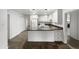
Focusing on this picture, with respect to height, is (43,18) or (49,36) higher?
(43,18)

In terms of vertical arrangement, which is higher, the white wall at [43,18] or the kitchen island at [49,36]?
the white wall at [43,18]

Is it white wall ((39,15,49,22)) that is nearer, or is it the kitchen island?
white wall ((39,15,49,22))

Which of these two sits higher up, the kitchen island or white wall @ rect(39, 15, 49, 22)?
white wall @ rect(39, 15, 49, 22)

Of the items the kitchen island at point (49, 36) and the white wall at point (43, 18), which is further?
the kitchen island at point (49, 36)

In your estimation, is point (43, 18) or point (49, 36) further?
point (49, 36)
